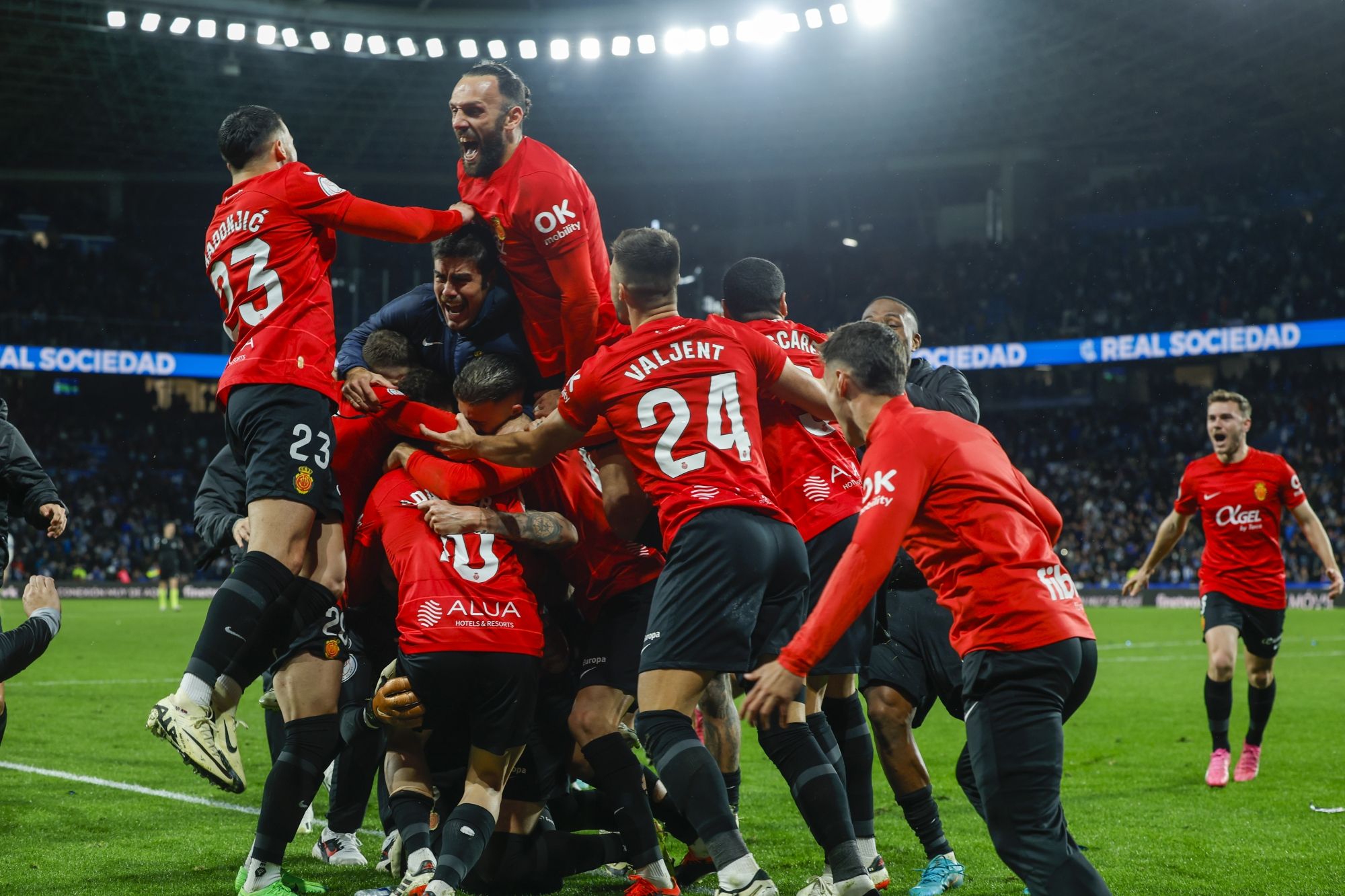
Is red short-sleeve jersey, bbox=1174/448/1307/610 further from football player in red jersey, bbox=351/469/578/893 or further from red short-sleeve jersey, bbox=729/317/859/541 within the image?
football player in red jersey, bbox=351/469/578/893

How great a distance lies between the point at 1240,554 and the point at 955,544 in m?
5.89

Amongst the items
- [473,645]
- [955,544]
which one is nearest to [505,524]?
[473,645]

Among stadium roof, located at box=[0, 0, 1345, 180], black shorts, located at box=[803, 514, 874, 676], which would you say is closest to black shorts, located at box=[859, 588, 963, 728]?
black shorts, located at box=[803, 514, 874, 676]

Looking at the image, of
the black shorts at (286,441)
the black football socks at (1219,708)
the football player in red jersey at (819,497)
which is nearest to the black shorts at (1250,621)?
the black football socks at (1219,708)

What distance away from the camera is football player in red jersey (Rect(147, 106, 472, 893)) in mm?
4520

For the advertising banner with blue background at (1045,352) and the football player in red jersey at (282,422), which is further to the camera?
the advertising banner with blue background at (1045,352)

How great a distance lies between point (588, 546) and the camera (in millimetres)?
5070

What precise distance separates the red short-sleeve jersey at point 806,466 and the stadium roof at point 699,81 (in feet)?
74.2

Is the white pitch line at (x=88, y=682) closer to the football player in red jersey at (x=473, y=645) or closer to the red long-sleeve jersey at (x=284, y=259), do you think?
the red long-sleeve jersey at (x=284, y=259)

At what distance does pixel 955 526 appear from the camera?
11.4ft

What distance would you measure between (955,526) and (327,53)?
92.2 ft

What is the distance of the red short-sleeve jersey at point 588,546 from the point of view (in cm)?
500

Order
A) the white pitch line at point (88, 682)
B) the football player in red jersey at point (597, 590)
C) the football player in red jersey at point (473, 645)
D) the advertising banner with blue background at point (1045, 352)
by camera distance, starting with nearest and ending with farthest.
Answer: the football player in red jersey at point (473, 645) → the football player in red jersey at point (597, 590) → the white pitch line at point (88, 682) → the advertising banner with blue background at point (1045, 352)

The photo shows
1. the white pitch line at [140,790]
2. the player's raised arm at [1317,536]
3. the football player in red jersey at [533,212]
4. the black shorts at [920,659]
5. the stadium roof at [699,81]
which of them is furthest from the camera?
the stadium roof at [699,81]
